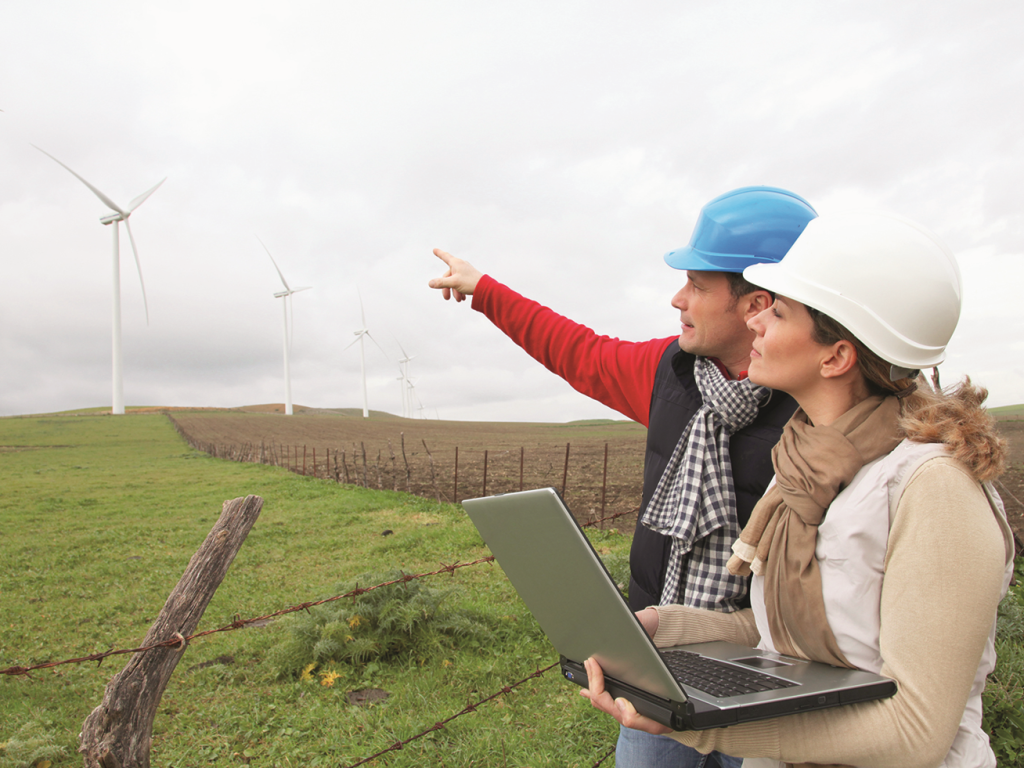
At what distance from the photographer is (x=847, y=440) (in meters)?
1.25

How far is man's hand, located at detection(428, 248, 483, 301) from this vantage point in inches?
99.0

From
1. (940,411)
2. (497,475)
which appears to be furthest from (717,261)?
(497,475)

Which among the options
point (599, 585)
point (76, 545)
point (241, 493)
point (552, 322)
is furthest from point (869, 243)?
point (241, 493)

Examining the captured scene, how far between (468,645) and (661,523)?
4.22m

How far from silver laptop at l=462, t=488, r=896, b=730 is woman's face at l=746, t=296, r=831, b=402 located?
0.56 metres

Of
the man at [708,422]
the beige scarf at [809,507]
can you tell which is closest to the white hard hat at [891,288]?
the beige scarf at [809,507]

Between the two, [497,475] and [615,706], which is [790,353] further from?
[497,475]

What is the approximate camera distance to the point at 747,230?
6.08 feet

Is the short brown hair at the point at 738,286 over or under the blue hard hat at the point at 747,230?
under

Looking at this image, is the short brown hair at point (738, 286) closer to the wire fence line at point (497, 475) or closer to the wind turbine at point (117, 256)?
the wire fence line at point (497, 475)

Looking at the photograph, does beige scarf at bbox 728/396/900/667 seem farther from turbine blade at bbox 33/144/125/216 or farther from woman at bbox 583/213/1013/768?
turbine blade at bbox 33/144/125/216

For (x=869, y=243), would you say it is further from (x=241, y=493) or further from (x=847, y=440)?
(x=241, y=493)

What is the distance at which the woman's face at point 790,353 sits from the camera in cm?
138

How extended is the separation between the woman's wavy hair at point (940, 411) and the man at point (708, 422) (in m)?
0.38
